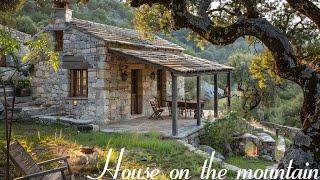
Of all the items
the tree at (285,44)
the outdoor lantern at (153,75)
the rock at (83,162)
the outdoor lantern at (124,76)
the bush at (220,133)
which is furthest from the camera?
the outdoor lantern at (153,75)

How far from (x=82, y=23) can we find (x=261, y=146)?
8.57 metres

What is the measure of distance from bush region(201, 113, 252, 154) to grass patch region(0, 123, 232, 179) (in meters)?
2.30

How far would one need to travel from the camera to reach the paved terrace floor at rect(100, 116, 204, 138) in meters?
13.4

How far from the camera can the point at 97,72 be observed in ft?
48.5

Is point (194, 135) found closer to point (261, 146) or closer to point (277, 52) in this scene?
point (261, 146)

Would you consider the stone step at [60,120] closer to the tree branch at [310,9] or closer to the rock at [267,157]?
the rock at [267,157]

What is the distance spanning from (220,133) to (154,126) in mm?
2487

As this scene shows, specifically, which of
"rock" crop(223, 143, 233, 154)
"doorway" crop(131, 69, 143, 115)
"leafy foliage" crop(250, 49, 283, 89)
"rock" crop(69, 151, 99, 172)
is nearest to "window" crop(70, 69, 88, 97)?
"doorway" crop(131, 69, 143, 115)

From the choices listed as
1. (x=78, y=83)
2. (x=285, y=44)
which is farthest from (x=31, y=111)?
(x=285, y=44)

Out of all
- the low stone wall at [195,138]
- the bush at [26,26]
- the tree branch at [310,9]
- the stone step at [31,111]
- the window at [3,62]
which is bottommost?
the low stone wall at [195,138]

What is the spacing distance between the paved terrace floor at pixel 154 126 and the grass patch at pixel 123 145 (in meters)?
0.95

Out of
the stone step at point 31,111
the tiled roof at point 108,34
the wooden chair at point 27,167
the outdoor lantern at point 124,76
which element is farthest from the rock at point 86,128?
the wooden chair at point 27,167

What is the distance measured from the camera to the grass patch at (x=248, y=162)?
12.5 metres

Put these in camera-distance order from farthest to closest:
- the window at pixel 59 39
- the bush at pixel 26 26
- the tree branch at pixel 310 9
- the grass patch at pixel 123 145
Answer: the bush at pixel 26 26
the window at pixel 59 39
the grass patch at pixel 123 145
the tree branch at pixel 310 9
